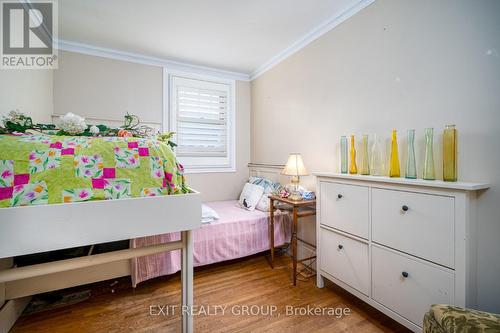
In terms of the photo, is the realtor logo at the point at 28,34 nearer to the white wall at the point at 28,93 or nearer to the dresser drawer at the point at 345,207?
the white wall at the point at 28,93

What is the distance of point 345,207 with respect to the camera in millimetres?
1787

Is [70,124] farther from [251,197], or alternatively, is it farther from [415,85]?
[415,85]

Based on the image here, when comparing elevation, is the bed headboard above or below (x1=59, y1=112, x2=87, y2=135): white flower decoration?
below

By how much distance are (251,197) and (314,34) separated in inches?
77.8

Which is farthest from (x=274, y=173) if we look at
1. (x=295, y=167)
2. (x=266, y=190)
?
(x=295, y=167)

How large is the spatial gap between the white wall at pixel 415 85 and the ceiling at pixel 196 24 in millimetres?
301

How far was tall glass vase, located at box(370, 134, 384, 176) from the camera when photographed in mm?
1779

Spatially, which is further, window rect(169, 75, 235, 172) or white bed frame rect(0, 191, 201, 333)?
window rect(169, 75, 235, 172)

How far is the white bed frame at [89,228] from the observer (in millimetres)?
951

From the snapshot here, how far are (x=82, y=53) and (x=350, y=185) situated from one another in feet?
10.8

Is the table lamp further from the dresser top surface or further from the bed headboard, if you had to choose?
the dresser top surface

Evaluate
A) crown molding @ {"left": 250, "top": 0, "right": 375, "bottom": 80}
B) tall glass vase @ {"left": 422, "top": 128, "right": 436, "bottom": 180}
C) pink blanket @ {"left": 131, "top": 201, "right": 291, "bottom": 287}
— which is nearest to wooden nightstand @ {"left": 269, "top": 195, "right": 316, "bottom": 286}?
pink blanket @ {"left": 131, "top": 201, "right": 291, "bottom": 287}

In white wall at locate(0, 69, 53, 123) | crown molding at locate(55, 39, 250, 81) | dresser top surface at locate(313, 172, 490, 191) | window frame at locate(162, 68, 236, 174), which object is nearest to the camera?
dresser top surface at locate(313, 172, 490, 191)

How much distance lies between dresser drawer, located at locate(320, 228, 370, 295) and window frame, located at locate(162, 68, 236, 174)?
197 centimetres
